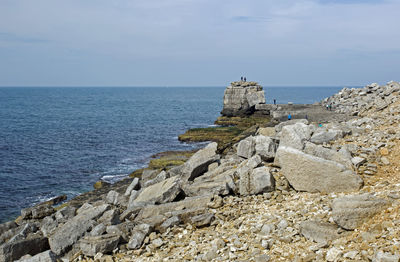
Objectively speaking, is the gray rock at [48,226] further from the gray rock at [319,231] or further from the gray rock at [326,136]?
the gray rock at [326,136]

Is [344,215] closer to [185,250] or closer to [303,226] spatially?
[303,226]

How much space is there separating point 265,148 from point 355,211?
6.84 m

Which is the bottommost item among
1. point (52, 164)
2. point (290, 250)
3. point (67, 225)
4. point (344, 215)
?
point (52, 164)

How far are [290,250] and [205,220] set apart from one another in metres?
3.71

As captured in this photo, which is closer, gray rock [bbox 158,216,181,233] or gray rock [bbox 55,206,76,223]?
gray rock [bbox 158,216,181,233]

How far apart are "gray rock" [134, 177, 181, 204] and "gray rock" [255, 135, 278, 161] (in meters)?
4.14

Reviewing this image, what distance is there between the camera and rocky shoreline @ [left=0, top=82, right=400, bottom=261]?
28.9 feet

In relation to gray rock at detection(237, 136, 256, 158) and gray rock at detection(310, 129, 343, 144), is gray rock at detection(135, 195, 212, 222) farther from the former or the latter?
gray rock at detection(310, 129, 343, 144)

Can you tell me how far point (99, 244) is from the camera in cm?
1101

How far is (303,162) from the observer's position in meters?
12.0

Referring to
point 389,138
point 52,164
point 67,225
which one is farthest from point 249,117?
point 67,225

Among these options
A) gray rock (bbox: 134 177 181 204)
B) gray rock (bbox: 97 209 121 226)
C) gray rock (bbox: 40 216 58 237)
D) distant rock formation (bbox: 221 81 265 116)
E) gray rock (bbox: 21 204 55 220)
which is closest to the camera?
gray rock (bbox: 97 209 121 226)

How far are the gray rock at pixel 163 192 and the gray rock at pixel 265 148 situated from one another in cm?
414

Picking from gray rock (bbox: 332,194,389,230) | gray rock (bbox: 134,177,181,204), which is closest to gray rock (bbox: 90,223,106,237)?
gray rock (bbox: 134,177,181,204)
